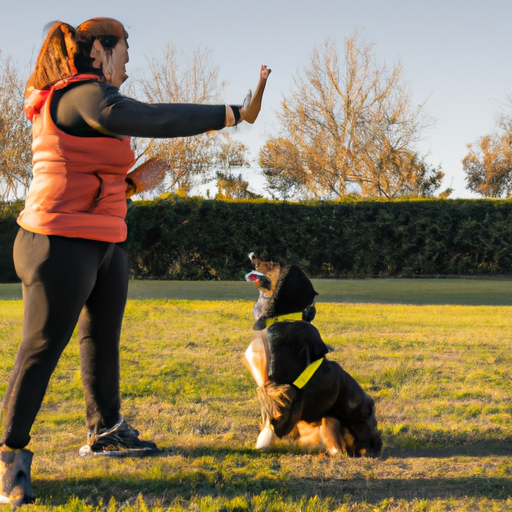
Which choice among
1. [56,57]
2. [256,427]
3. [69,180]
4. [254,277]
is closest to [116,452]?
[256,427]

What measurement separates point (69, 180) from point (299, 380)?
1.37m

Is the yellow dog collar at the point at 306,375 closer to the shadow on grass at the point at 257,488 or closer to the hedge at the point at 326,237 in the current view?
the shadow on grass at the point at 257,488

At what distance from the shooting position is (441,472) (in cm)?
299

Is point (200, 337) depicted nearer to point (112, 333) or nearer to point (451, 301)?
point (112, 333)

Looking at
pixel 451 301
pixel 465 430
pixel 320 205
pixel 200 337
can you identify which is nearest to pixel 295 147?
pixel 320 205

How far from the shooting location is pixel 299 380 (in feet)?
9.77

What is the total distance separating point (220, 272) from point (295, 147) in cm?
1701

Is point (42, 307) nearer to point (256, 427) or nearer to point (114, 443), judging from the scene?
point (114, 443)

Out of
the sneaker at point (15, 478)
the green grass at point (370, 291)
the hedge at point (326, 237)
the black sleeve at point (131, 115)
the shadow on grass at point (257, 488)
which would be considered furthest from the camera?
the hedge at point (326, 237)

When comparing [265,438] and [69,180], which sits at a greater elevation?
[69,180]

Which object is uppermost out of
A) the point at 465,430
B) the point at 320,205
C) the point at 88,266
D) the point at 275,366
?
the point at 320,205

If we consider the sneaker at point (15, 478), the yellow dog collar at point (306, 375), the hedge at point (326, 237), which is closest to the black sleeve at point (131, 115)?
the yellow dog collar at point (306, 375)

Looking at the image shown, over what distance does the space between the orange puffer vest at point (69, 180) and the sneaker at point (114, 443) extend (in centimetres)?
108

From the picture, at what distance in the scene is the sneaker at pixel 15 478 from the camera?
8.21 ft
